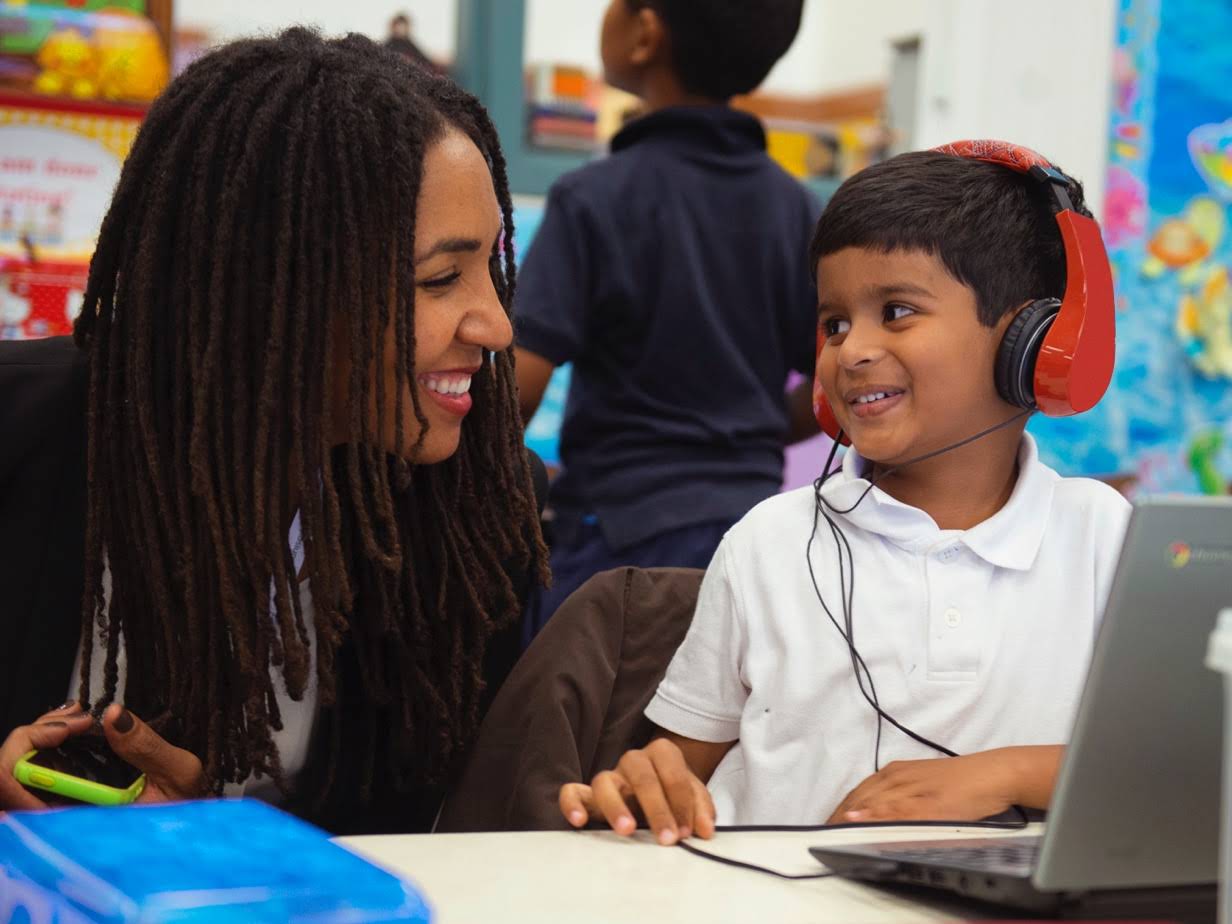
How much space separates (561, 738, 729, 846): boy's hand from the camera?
87 cm

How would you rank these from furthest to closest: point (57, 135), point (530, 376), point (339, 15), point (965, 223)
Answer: point (339, 15)
point (57, 135)
point (530, 376)
point (965, 223)

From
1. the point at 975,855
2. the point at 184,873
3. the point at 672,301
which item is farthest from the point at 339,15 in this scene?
the point at 184,873

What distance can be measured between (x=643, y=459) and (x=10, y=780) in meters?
0.98

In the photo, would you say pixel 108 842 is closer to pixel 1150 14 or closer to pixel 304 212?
pixel 304 212

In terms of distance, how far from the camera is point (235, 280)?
45.3 inches

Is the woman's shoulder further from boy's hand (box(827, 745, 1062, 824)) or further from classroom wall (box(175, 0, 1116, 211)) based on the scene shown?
classroom wall (box(175, 0, 1116, 211))

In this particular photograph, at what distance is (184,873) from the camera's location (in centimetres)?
53

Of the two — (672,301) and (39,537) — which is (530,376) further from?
(39,537)

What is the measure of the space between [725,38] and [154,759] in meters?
1.18

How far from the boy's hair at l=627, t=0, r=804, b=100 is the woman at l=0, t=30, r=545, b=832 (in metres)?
0.70

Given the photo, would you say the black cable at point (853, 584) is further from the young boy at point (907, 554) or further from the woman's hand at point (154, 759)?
the woman's hand at point (154, 759)

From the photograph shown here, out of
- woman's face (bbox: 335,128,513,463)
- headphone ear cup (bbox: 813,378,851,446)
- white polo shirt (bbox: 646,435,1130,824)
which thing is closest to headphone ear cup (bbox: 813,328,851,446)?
headphone ear cup (bbox: 813,378,851,446)

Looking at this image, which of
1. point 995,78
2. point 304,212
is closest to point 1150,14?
point 995,78

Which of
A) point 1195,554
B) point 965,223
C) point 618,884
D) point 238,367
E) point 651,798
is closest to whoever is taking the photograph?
point 1195,554
